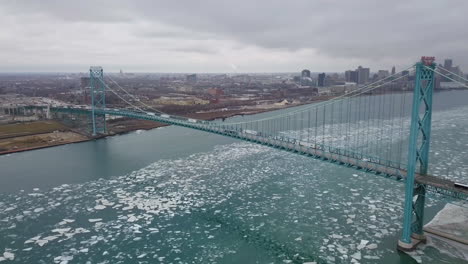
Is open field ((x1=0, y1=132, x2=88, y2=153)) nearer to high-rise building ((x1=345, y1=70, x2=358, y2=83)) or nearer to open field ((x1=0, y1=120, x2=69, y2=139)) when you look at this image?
open field ((x1=0, y1=120, x2=69, y2=139))

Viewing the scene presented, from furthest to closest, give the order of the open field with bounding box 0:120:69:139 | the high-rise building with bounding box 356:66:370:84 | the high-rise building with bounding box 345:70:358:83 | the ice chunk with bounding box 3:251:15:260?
the high-rise building with bounding box 345:70:358:83 → the high-rise building with bounding box 356:66:370:84 → the open field with bounding box 0:120:69:139 → the ice chunk with bounding box 3:251:15:260

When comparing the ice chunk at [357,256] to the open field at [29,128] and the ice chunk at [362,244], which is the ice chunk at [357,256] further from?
the open field at [29,128]

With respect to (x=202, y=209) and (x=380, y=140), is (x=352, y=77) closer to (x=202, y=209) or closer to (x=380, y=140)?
(x=380, y=140)

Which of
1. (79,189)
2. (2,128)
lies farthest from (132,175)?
(2,128)

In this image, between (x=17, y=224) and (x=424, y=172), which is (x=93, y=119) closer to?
(x=17, y=224)

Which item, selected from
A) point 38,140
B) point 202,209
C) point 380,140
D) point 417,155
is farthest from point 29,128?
point 417,155

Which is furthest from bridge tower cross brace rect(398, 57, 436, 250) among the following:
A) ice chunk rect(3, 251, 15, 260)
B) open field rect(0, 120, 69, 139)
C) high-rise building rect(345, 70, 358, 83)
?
high-rise building rect(345, 70, 358, 83)
